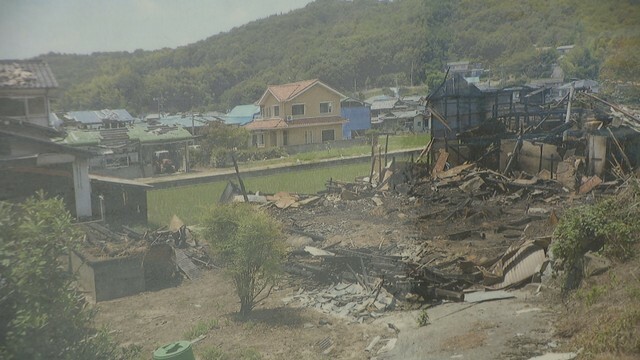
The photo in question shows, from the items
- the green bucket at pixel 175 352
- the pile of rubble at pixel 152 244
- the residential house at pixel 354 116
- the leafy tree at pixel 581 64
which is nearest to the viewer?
the green bucket at pixel 175 352

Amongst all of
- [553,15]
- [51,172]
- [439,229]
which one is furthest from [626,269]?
[553,15]

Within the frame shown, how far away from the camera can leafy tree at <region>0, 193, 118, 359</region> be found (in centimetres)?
239

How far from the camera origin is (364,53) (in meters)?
8.13

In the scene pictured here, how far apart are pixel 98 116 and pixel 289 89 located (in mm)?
2603

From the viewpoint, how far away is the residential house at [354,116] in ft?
26.4

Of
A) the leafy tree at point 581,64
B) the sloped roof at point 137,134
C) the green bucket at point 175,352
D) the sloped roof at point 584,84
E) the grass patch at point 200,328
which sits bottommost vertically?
the grass patch at point 200,328

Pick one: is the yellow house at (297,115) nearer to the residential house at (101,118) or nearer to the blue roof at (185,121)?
the blue roof at (185,121)

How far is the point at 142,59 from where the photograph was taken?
16.1 feet

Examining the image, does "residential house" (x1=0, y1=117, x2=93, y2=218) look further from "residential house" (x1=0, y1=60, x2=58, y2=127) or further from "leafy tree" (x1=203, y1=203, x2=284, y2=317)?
"leafy tree" (x1=203, y1=203, x2=284, y2=317)

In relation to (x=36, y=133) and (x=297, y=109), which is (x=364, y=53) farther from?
(x=36, y=133)

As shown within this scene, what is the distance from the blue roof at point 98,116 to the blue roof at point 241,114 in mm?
1559

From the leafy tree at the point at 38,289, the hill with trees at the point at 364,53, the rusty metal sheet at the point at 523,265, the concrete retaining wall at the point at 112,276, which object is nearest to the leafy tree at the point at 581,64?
the hill with trees at the point at 364,53

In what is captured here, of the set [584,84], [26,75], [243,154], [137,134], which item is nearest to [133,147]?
[137,134]

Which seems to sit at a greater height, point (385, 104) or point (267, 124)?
point (385, 104)
